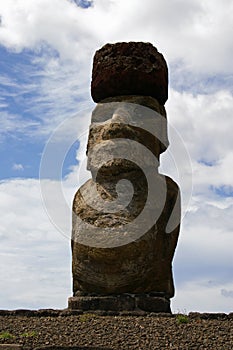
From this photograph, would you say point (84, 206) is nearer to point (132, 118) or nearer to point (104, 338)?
point (132, 118)

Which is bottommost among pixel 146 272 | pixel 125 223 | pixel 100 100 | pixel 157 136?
pixel 146 272

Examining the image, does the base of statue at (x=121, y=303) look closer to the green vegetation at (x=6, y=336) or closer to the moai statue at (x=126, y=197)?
the moai statue at (x=126, y=197)

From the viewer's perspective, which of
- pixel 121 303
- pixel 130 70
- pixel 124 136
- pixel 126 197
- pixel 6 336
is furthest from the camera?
pixel 130 70

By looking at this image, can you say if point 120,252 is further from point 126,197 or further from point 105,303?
point 126,197

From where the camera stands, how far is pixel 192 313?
1075 cm

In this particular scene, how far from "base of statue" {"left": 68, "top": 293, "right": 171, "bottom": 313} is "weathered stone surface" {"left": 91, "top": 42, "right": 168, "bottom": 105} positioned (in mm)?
4048

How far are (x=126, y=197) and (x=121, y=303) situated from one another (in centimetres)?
191

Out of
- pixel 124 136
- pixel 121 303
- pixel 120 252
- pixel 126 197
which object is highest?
pixel 124 136

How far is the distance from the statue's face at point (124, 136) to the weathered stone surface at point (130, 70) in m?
0.30

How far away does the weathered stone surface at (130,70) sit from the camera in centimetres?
1266

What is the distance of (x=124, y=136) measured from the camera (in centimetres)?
1223

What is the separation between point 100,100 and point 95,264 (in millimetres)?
3492

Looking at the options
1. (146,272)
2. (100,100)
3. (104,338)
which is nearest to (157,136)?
(100,100)

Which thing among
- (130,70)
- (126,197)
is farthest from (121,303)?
(130,70)
